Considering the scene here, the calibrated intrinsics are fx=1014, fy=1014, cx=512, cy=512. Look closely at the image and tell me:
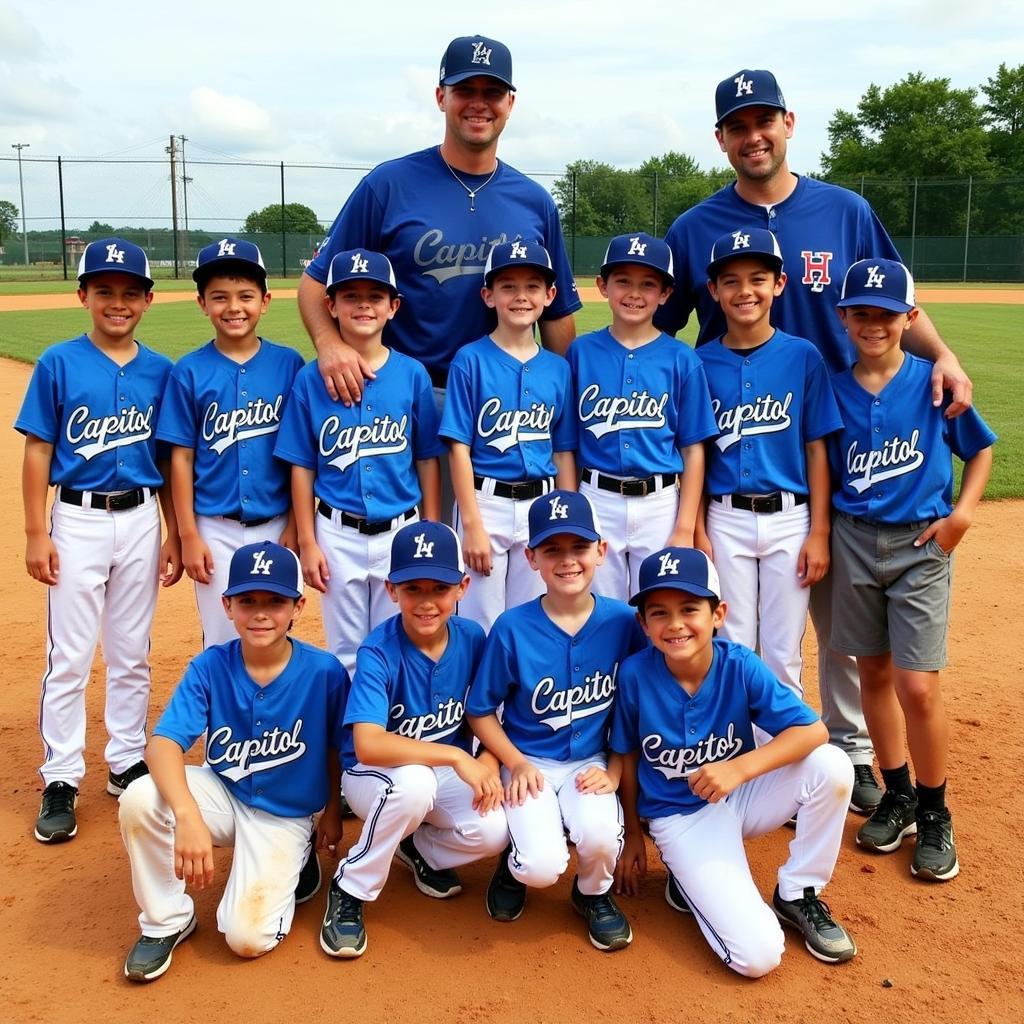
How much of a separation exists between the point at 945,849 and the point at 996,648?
82.6 inches

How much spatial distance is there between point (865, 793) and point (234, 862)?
7.38 feet

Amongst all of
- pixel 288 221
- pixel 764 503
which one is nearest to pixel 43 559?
pixel 764 503

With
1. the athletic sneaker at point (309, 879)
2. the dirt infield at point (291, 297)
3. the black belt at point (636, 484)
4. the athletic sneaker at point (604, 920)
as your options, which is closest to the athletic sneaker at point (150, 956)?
the athletic sneaker at point (309, 879)

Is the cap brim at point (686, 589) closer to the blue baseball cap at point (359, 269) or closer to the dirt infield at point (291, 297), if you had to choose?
the blue baseball cap at point (359, 269)

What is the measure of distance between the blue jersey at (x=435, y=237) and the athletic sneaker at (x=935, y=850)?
228 cm

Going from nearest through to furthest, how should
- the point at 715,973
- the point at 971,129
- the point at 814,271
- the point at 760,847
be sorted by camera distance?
the point at 715,973 → the point at 760,847 → the point at 814,271 → the point at 971,129

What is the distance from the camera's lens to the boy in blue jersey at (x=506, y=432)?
3.49 meters

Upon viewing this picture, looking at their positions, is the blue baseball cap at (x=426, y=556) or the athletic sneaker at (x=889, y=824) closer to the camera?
the blue baseball cap at (x=426, y=556)

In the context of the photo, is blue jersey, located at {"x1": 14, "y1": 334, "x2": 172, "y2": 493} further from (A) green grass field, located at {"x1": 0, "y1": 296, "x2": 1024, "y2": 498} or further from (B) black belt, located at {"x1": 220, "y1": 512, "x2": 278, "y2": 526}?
(A) green grass field, located at {"x1": 0, "y1": 296, "x2": 1024, "y2": 498}

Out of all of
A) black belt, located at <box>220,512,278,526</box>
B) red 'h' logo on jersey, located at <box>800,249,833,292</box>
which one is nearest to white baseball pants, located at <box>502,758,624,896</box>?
black belt, located at <box>220,512,278,526</box>

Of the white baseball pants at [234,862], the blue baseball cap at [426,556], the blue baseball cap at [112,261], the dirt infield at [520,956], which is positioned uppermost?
the blue baseball cap at [112,261]

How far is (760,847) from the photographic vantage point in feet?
11.4

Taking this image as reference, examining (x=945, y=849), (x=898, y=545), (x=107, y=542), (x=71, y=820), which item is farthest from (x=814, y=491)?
(x=71, y=820)

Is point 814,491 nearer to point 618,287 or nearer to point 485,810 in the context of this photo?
point 618,287
